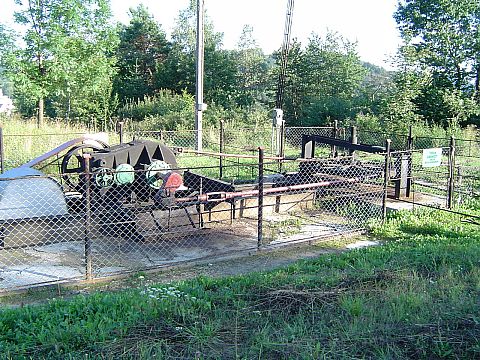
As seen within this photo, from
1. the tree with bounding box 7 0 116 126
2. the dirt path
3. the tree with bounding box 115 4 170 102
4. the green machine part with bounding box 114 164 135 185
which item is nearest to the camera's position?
the dirt path

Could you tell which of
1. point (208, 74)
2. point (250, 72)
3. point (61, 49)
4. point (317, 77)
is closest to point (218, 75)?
point (208, 74)

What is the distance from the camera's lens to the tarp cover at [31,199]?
7535 mm

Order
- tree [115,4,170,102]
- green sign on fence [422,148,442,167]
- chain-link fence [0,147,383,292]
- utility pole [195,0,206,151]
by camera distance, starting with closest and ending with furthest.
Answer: chain-link fence [0,147,383,292] < green sign on fence [422,148,442,167] < utility pole [195,0,206,151] < tree [115,4,170,102]

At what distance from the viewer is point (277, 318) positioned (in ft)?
15.2

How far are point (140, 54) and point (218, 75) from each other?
7.54 m

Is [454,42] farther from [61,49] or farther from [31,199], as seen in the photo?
[31,199]

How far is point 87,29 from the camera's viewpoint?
75.4 ft

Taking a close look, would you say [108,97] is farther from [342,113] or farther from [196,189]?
[196,189]

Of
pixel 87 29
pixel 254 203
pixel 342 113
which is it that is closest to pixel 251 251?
pixel 254 203

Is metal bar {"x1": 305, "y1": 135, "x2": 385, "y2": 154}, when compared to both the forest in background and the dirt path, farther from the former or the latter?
the forest in background

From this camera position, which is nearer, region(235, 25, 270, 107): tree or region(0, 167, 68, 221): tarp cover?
region(0, 167, 68, 221): tarp cover

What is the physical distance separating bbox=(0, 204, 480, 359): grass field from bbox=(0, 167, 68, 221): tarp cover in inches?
96.6

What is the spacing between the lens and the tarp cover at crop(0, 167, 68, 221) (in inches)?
297

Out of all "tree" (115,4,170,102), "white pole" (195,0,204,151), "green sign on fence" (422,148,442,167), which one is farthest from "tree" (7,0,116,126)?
"tree" (115,4,170,102)
